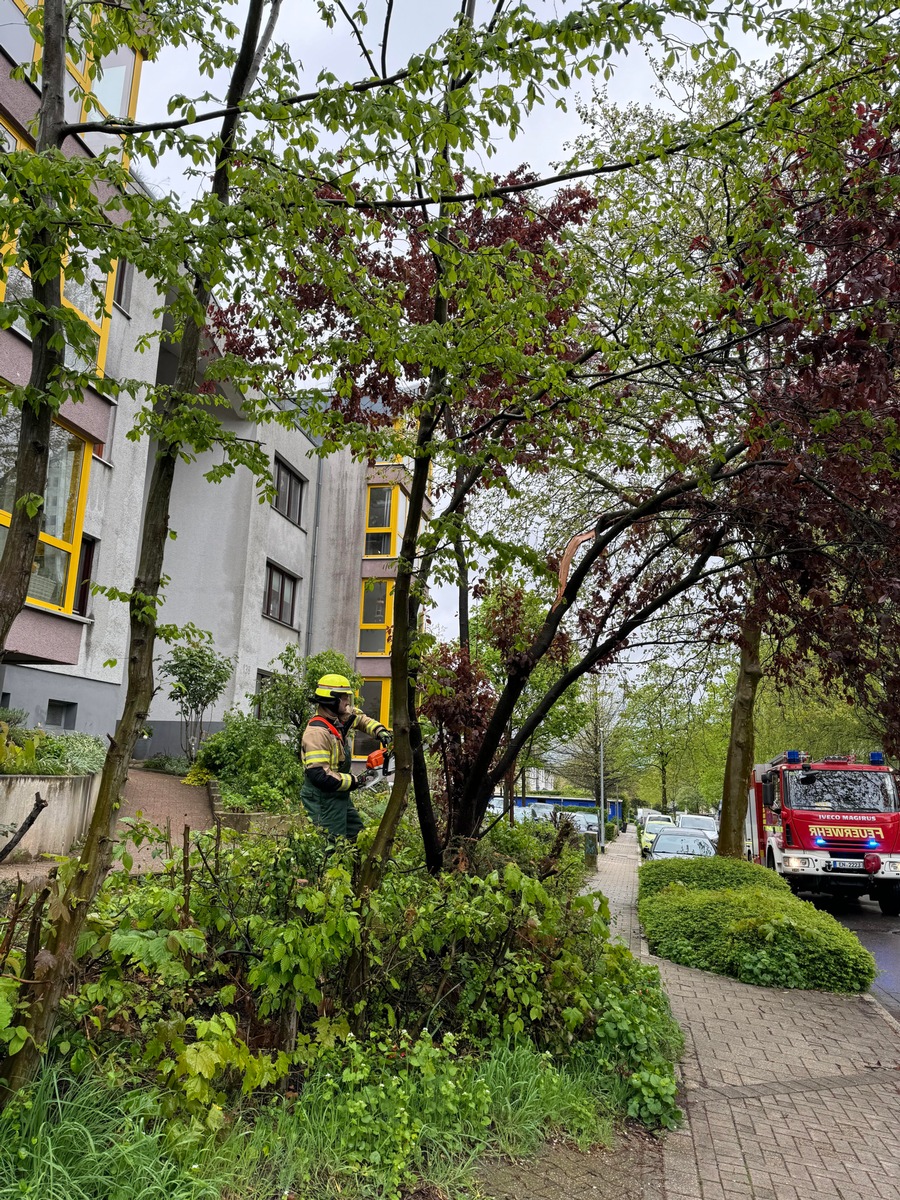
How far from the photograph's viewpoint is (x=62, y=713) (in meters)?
14.7

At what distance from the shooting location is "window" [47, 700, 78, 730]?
47.7ft

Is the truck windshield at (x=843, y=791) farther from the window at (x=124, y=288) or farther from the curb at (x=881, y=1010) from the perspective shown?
the window at (x=124, y=288)

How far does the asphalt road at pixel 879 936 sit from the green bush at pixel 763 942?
567 millimetres

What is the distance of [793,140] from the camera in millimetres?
4957

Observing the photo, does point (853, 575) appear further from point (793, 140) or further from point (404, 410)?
point (404, 410)

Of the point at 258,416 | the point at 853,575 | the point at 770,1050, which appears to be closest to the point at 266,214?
the point at 258,416

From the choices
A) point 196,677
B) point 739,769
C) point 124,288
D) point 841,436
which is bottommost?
point 739,769

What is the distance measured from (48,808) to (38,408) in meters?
7.85

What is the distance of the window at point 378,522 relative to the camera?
29641 mm

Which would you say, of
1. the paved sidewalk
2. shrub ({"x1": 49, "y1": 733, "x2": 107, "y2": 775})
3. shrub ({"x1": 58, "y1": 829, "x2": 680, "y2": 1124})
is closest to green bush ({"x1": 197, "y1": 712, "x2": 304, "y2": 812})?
shrub ({"x1": 49, "y1": 733, "x2": 107, "y2": 775})

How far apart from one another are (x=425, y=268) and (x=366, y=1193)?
5.64m

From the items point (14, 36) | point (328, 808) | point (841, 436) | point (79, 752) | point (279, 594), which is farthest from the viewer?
point (279, 594)

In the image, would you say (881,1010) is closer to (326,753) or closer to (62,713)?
(326,753)

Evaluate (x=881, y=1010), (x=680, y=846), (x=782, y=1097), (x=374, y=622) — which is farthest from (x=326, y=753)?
(x=374, y=622)
